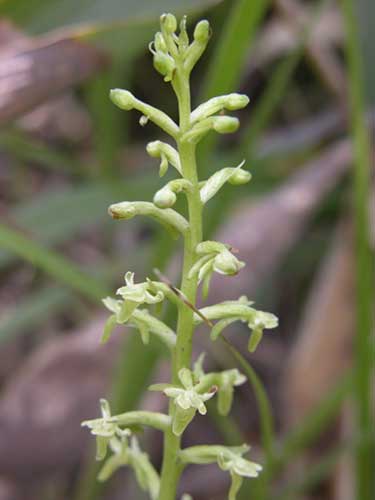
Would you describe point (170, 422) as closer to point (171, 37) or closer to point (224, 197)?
point (171, 37)

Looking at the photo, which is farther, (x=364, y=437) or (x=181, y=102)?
(x=364, y=437)

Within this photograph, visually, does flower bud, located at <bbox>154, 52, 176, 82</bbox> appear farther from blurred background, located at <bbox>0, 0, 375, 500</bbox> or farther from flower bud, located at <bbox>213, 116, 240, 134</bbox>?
blurred background, located at <bbox>0, 0, 375, 500</bbox>

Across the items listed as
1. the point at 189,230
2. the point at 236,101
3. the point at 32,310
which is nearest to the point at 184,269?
the point at 189,230

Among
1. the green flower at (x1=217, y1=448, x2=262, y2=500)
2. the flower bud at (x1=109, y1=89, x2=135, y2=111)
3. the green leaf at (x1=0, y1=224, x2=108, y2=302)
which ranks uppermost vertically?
the green leaf at (x1=0, y1=224, x2=108, y2=302)

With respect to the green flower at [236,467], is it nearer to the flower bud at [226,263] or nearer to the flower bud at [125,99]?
the flower bud at [226,263]

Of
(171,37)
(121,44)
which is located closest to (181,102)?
(171,37)

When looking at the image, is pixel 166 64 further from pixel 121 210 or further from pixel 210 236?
pixel 210 236

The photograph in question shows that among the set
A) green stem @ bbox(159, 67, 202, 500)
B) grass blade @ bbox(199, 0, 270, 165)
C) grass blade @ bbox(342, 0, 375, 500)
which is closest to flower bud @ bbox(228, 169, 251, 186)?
green stem @ bbox(159, 67, 202, 500)
